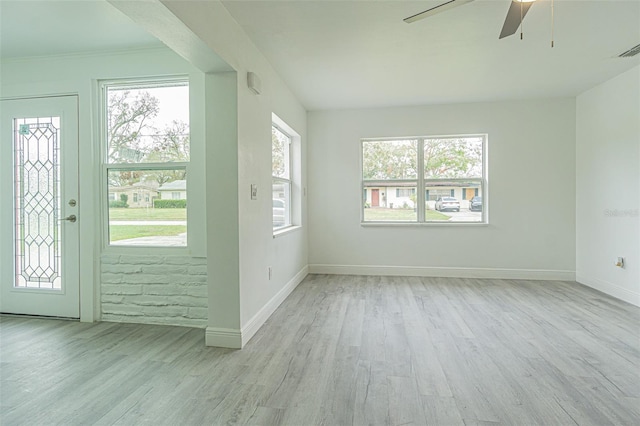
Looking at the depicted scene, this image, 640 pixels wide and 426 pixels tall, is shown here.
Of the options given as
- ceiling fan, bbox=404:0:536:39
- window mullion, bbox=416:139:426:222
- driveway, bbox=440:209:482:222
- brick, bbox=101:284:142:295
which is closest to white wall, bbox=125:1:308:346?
brick, bbox=101:284:142:295

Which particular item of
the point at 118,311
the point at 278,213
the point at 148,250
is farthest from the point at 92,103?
the point at 278,213

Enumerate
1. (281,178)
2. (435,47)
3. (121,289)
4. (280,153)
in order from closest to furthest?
(435,47), (121,289), (281,178), (280,153)

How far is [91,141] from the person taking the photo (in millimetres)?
3023

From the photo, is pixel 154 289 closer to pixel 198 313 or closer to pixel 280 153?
pixel 198 313

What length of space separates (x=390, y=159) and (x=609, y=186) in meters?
2.67

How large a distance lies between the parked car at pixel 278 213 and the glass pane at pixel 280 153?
331 millimetres

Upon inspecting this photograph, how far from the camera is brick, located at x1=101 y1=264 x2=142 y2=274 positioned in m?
3.02

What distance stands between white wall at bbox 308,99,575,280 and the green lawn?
2.43 m

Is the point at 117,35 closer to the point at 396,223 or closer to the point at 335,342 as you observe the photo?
the point at 335,342

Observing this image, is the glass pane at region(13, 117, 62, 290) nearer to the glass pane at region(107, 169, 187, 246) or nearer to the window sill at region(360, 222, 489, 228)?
the glass pane at region(107, 169, 187, 246)

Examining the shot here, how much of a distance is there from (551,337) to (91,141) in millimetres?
4381

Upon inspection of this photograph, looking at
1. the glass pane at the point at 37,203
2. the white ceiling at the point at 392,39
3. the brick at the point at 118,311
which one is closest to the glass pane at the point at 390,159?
the white ceiling at the point at 392,39

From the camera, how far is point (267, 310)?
3168 mm

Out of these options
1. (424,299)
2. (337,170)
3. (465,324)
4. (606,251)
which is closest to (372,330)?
(465,324)
